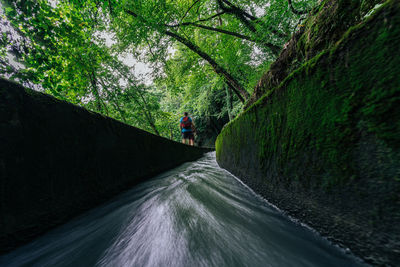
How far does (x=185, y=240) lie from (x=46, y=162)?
5.63 feet

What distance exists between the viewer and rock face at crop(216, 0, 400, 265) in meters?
0.72

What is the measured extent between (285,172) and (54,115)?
9.14 ft

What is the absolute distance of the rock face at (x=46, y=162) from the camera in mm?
1332

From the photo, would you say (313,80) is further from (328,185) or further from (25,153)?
(25,153)

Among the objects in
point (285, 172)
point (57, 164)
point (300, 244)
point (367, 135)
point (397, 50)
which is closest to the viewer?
point (397, 50)

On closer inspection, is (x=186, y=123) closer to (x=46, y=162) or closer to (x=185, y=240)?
(x=46, y=162)

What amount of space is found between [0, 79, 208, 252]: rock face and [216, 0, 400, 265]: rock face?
259cm

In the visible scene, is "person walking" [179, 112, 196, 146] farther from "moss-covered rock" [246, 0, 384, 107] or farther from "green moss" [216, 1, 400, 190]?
"green moss" [216, 1, 400, 190]

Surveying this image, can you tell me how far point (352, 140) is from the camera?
2.86ft

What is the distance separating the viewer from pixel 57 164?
170cm

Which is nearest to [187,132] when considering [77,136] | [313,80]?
[77,136]

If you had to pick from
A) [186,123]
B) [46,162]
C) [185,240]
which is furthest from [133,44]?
[185,240]

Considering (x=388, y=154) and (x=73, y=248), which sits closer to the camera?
(x=388, y=154)

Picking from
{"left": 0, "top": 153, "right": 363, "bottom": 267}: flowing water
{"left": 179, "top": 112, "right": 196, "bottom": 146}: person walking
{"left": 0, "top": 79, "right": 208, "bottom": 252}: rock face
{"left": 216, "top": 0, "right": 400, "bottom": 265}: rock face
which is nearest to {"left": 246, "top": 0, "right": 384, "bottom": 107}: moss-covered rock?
{"left": 216, "top": 0, "right": 400, "bottom": 265}: rock face
